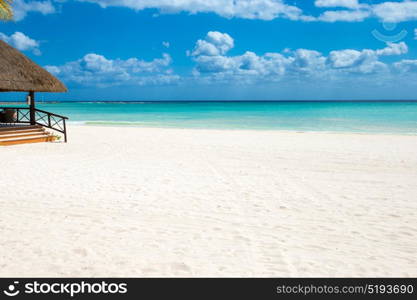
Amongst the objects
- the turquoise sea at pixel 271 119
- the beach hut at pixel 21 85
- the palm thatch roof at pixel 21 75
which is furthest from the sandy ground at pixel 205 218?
the turquoise sea at pixel 271 119

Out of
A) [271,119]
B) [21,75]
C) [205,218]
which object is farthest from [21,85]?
[271,119]

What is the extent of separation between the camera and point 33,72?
13297 mm

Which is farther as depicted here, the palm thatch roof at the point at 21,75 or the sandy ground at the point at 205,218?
the palm thatch roof at the point at 21,75

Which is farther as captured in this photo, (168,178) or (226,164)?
(226,164)

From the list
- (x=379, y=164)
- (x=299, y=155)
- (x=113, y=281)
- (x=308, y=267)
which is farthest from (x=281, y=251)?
(x=299, y=155)

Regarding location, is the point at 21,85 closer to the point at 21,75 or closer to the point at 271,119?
the point at 21,75

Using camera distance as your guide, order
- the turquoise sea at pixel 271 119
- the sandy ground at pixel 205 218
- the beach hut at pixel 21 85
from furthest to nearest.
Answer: the turquoise sea at pixel 271 119
the beach hut at pixel 21 85
the sandy ground at pixel 205 218

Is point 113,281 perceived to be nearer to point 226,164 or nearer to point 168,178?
point 168,178

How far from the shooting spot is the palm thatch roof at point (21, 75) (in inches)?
479

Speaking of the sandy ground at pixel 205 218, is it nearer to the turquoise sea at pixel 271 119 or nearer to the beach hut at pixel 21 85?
the beach hut at pixel 21 85

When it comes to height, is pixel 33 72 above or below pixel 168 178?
above

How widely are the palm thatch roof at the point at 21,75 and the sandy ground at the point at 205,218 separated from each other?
4327mm

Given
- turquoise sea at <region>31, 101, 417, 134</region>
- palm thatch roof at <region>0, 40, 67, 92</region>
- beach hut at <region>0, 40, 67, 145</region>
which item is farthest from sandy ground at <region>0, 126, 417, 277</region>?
turquoise sea at <region>31, 101, 417, 134</region>

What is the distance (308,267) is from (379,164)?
22.3ft
